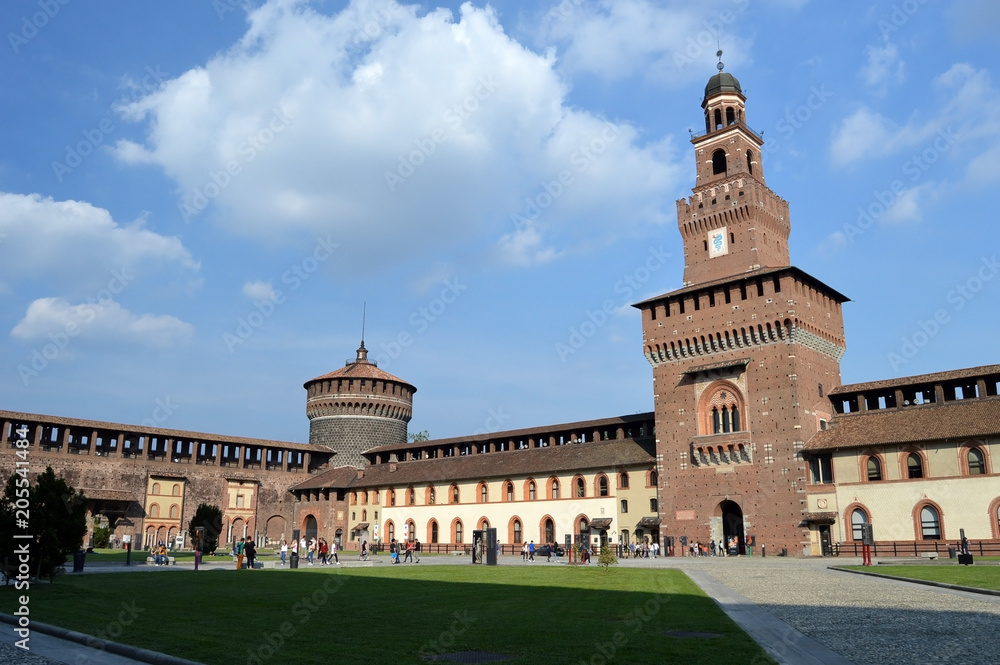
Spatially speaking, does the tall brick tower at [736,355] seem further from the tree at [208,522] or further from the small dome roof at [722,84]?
the tree at [208,522]

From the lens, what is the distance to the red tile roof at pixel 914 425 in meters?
39.8

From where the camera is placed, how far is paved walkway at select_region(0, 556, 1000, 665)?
34.0ft

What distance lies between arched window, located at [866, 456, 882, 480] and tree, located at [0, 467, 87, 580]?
38149mm

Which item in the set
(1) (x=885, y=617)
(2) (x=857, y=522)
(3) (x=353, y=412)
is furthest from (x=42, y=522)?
(3) (x=353, y=412)

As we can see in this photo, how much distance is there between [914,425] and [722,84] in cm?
2719

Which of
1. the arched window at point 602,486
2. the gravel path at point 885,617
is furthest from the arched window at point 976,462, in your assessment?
the arched window at point 602,486

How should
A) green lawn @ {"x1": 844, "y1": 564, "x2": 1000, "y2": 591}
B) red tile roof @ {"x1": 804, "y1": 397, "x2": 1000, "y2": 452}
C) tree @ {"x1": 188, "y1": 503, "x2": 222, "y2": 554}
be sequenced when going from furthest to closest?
tree @ {"x1": 188, "y1": 503, "x2": 222, "y2": 554}, red tile roof @ {"x1": 804, "y1": 397, "x2": 1000, "y2": 452}, green lawn @ {"x1": 844, "y1": 564, "x2": 1000, "y2": 591}

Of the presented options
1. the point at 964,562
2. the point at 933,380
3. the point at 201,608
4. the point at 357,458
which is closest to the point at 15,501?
the point at 201,608

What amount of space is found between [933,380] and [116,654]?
145 ft

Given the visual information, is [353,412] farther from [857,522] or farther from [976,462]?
[976,462]

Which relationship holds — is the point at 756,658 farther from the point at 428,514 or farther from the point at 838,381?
the point at 428,514

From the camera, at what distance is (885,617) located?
47.2 feet

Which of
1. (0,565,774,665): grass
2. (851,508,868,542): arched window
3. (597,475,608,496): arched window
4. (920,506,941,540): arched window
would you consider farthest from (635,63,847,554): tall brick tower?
(0,565,774,665): grass

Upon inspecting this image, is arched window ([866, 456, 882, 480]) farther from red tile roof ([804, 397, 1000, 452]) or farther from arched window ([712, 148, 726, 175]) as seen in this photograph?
arched window ([712, 148, 726, 175])
